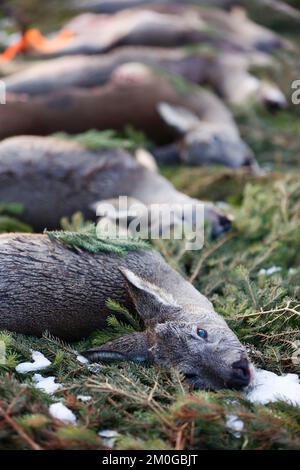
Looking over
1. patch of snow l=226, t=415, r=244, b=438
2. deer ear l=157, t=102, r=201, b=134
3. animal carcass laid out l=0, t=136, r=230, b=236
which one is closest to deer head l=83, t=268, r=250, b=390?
patch of snow l=226, t=415, r=244, b=438

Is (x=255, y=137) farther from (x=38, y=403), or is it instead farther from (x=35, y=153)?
(x=38, y=403)

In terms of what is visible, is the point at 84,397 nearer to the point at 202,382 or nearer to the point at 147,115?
the point at 202,382

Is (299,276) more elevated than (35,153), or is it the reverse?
(35,153)

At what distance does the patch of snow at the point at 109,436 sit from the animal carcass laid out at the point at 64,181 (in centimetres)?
283

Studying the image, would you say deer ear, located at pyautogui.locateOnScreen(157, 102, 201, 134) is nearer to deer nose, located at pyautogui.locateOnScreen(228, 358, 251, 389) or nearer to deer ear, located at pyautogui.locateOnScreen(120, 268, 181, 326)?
deer ear, located at pyautogui.locateOnScreen(120, 268, 181, 326)

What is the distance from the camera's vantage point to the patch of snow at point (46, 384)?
10.9ft

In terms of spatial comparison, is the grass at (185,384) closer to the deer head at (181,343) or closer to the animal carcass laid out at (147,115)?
the deer head at (181,343)

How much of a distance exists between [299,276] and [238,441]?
1.71 meters

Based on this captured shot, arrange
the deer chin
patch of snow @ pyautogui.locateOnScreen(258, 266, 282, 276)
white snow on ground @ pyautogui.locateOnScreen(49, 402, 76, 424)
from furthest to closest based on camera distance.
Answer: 1. patch of snow @ pyautogui.locateOnScreen(258, 266, 282, 276)
2. the deer chin
3. white snow on ground @ pyautogui.locateOnScreen(49, 402, 76, 424)

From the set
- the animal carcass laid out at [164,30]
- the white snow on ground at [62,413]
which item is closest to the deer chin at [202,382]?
the white snow on ground at [62,413]

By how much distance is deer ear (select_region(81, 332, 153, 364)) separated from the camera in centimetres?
357

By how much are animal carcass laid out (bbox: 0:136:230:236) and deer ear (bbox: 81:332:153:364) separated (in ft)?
7.06
